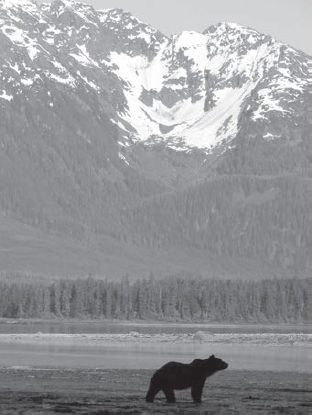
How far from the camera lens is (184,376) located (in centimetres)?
5188

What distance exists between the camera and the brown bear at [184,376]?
5175 centimetres

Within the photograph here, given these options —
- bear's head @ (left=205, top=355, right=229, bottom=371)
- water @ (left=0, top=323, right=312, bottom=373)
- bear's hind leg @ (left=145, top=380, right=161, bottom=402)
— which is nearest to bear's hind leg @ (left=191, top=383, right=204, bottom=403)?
bear's head @ (left=205, top=355, right=229, bottom=371)

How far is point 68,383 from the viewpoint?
6562 cm

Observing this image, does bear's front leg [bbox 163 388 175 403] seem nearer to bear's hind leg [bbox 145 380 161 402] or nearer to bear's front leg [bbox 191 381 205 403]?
bear's hind leg [bbox 145 380 161 402]

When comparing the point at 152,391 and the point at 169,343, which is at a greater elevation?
the point at 169,343

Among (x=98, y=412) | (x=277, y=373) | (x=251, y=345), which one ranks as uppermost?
(x=251, y=345)

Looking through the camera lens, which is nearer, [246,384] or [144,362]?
[246,384]

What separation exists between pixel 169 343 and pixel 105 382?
68.4 m

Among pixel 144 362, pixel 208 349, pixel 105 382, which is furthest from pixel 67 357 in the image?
pixel 105 382

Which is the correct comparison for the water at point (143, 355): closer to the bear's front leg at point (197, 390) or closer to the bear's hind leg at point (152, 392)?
the bear's hind leg at point (152, 392)

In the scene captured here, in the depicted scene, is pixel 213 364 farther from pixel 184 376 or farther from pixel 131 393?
pixel 131 393

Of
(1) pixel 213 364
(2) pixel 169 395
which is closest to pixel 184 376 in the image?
(2) pixel 169 395

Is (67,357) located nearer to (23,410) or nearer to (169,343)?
(169,343)

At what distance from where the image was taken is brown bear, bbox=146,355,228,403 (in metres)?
51.8
